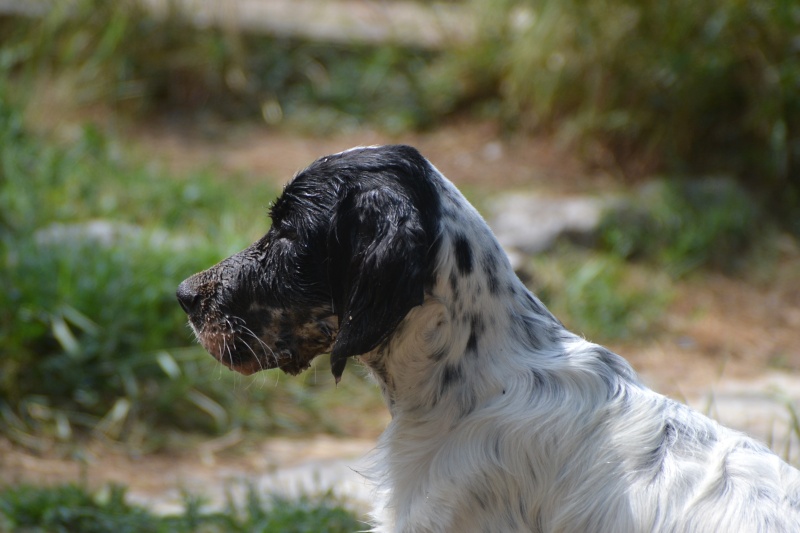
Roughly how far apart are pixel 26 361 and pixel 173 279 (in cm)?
90

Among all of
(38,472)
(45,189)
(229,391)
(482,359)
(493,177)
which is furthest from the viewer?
(493,177)

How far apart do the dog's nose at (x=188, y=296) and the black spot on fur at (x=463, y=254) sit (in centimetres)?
82

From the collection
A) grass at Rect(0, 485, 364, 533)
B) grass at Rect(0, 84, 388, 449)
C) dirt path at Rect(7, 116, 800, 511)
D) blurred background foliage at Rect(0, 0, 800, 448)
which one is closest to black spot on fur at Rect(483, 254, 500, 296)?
dirt path at Rect(7, 116, 800, 511)

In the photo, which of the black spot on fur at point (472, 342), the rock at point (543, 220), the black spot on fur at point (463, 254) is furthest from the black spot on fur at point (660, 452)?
the rock at point (543, 220)

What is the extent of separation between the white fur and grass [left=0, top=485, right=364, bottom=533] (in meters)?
0.98

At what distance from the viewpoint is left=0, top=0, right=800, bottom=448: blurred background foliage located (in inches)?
202

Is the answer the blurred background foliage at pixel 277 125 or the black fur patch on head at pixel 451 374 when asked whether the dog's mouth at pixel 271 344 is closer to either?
the black fur patch on head at pixel 451 374

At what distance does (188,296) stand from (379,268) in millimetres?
751

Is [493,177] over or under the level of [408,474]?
over

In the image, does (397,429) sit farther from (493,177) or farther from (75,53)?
(75,53)

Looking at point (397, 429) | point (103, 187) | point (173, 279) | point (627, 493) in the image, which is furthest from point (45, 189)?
point (627, 493)

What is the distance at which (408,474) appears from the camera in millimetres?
2656

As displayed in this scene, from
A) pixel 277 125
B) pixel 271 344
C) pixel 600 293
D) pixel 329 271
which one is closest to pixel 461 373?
pixel 329 271

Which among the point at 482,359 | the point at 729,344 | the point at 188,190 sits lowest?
the point at 729,344
